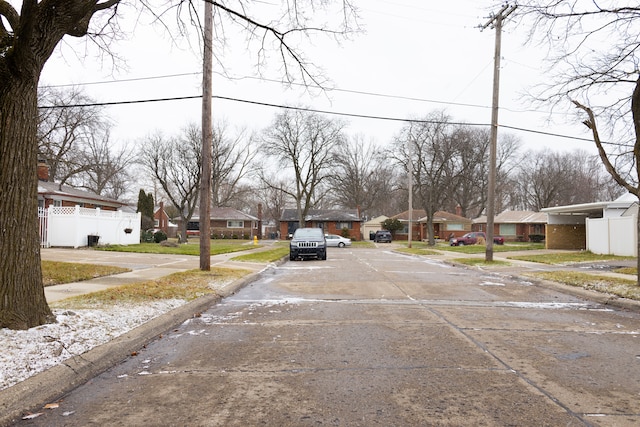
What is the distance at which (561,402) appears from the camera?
4156 mm

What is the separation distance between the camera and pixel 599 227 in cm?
2656

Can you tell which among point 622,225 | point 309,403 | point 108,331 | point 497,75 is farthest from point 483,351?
point 622,225

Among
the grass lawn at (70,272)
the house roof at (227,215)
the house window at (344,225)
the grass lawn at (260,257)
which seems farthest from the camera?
the house window at (344,225)

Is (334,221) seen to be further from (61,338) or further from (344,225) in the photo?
(61,338)

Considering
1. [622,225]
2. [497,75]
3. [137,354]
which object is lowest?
[137,354]

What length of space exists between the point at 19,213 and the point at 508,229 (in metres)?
63.0

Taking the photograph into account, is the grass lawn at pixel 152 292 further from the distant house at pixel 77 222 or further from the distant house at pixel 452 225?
the distant house at pixel 452 225

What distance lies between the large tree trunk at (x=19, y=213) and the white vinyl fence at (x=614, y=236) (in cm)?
2542

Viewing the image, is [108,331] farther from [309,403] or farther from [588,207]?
[588,207]

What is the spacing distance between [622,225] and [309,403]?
84.2 feet

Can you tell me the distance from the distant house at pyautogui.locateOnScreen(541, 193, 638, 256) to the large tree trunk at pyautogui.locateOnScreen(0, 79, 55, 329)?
83.4 ft

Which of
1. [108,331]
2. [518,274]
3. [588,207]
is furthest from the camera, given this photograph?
[588,207]

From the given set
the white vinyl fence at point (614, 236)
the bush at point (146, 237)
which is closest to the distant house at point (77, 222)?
the bush at point (146, 237)

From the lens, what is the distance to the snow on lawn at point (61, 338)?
4.57m
